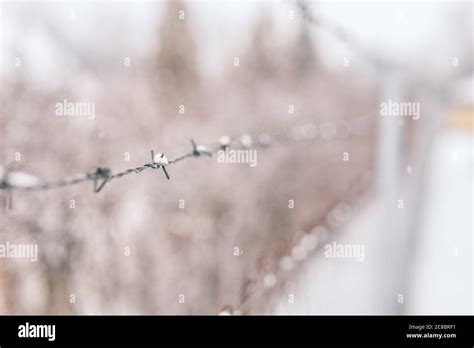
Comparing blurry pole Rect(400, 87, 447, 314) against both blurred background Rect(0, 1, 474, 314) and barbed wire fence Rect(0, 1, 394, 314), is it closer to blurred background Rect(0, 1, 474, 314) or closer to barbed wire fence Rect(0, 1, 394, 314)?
blurred background Rect(0, 1, 474, 314)

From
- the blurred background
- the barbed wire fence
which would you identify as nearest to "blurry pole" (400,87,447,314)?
the blurred background

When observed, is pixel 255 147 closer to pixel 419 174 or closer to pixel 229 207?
pixel 229 207

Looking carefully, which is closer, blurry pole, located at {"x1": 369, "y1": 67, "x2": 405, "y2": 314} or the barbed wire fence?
the barbed wire fence

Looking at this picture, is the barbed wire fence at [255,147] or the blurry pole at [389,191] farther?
the blurry pole at [389,191]

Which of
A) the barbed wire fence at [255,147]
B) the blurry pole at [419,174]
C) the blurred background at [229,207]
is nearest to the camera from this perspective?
the barbed wire fence at [255,147]

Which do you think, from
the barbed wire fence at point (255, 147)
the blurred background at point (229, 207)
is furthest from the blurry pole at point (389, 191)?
the barbed wire fence at point (255, 147)

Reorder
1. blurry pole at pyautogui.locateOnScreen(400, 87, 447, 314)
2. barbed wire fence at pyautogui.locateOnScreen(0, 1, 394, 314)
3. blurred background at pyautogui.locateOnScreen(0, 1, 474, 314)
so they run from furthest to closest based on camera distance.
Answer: blurry pole at pyautogui.locateOnScreen(400, 87, 447, 314) < blurred background at pyautogui.locateOnScreen(0, 1, 474, 314) < barbed wire fence at pyautogui.locateOnScreen(0, 1, 394, 314)

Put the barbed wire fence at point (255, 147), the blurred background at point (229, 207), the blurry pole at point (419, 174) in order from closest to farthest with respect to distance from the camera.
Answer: the barbed wire fence at point (255, 147)
the blurred background at point (229, 207)
the blurry pole at point (419, 174)

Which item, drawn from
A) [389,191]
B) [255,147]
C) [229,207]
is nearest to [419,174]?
[229,207]

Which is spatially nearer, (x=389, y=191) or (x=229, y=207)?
(x=389, y=191)

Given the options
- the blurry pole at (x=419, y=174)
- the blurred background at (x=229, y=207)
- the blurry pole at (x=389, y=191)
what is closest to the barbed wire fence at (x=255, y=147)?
the blurred background at (x=229, y=207)

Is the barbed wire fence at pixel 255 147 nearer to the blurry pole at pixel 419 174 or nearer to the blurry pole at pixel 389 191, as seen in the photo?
the blurry pole at pixel 389 191
